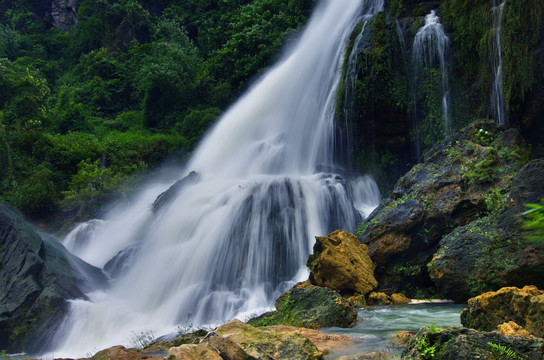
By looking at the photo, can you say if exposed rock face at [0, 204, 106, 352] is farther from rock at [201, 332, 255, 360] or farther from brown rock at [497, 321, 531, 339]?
brown rock at [497, 321, 531, 339]

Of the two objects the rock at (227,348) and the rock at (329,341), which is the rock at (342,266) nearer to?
the rock at (329,341)

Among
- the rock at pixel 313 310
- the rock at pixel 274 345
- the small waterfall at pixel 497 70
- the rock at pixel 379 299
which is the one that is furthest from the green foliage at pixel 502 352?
the small waterfall at pixel 497 70

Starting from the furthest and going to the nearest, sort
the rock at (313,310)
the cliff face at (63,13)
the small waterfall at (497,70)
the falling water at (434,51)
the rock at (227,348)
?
1. the cliff face at (63,13)
2. the falling water at (434,51)
3. the small waterfall at (497,70)
4. the rock at (313,310)
5. the rock at (227,348)

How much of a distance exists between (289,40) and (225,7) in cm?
1222

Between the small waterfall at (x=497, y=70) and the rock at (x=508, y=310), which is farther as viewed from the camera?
the small waterfall at (x=497, y=70)

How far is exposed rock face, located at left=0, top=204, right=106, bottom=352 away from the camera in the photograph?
1065cm

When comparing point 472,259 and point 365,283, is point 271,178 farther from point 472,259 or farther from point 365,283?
point 472,259

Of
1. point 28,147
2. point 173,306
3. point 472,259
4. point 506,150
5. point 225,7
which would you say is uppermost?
point 225,7

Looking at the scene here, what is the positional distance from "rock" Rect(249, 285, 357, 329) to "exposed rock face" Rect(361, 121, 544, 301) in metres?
2.22

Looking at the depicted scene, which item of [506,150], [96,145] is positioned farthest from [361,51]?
[96,145]

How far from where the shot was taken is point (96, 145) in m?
23.7

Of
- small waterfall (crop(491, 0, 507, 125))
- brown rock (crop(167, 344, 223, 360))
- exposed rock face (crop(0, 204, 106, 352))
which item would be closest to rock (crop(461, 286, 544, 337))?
brown rock (crop(167, 344, 223, 360))

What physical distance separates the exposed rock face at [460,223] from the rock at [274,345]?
4.39 metres

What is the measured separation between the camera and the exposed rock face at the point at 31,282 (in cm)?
1065
